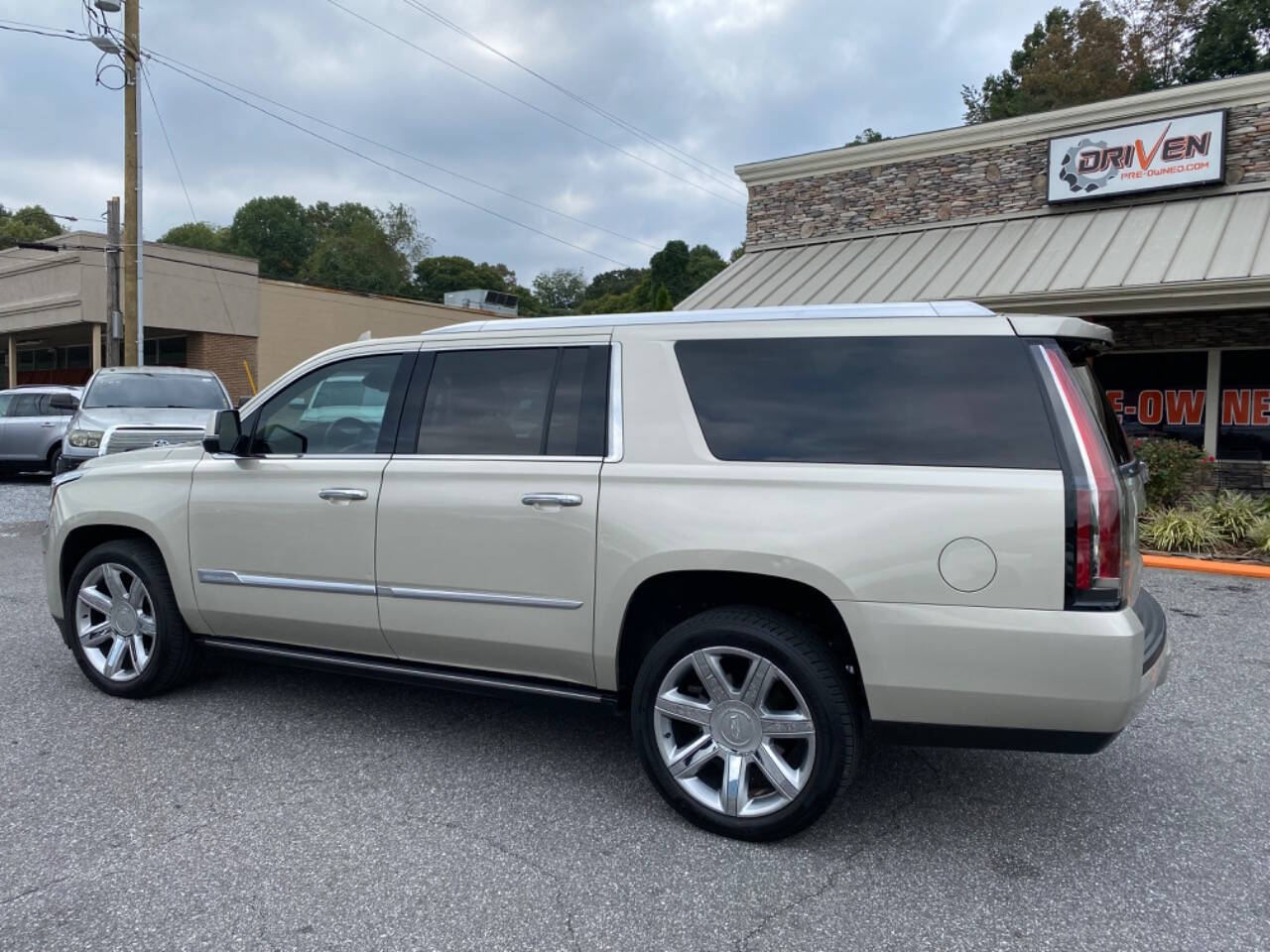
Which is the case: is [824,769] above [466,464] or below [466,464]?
below

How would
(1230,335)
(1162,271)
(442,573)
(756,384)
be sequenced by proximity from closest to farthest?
(756,384) < (442,573) < (1162,271) < (1230,335)

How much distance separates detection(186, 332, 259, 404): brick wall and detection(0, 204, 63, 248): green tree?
101ft

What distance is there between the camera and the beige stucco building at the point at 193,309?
26.9 m

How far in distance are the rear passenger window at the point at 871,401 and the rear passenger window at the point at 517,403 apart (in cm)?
41

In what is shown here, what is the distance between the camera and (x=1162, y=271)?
35.8ft

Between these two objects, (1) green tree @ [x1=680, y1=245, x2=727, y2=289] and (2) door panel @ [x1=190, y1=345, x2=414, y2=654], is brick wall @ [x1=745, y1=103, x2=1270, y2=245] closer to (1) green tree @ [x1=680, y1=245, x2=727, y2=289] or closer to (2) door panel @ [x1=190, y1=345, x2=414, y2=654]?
(2) door panel @ [x1=190, y1=345, x2=414, y2=654]

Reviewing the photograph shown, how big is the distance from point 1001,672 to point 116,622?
419 cm

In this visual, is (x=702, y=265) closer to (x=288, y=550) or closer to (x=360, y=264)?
(x=360, y=264)

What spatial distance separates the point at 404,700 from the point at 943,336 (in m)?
3.20

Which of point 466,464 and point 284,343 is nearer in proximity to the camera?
point 466,464

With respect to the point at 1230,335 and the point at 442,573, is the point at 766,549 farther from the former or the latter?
the point at 1230,335

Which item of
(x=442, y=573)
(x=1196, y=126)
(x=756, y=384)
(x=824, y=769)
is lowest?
(x=824, y=769)

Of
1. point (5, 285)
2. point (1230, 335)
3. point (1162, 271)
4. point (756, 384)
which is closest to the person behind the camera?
point (756, 384)

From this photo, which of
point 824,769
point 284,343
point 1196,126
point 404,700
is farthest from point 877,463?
point 284,343
